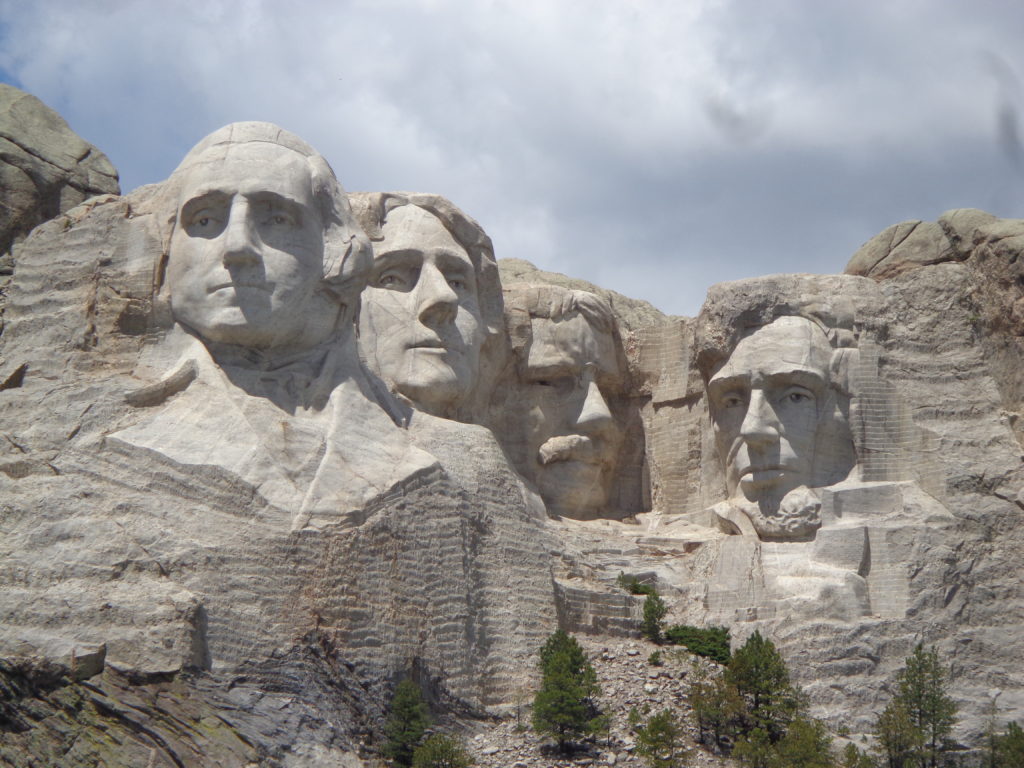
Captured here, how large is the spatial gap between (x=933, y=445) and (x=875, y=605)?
1.89 metres

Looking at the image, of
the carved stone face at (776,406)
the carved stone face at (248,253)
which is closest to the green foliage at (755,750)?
the carved stone face at (776,406)

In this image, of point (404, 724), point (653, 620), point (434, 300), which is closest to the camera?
point (404, 724)

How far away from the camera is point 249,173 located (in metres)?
18.9

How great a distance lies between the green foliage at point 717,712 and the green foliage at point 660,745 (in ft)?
2.01

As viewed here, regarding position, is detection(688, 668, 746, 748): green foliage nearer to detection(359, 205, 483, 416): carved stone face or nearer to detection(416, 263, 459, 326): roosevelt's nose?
detection(359, 205, 483, 416): carved stone face

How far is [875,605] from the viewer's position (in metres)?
20.3

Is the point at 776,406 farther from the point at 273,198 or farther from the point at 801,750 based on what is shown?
the point at 273,198

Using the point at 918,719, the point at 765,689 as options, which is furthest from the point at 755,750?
the point at 918,719

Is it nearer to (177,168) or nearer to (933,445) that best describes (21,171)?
(177,168)

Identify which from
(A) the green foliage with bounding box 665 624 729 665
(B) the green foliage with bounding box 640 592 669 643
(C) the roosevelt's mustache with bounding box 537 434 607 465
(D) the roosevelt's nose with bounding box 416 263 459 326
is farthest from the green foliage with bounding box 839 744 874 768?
(D) the roosevelt's nose with bounding box 416 263 459 326

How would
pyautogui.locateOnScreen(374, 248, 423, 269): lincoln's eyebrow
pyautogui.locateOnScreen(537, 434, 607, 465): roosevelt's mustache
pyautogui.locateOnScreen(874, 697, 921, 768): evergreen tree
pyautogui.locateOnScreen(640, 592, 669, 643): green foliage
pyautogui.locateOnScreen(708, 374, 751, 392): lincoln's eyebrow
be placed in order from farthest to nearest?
pyautogui.locateOnScreen(537, 434, 607, 465): roosevelt's mustache < pyautogui.locateOnScreen(708, 374, 751, 392): lincoln's eyebrow < pyautogui.locateOnScreen(374, 248, 423, 269): lincoln's eyebrow < pyautogui.locateOnScreen(640, 592, 669, 643): green foliage < pyautogui.locateOnScreen(874, 697, 921, 768): evergreen tree

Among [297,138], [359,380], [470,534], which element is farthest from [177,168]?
[470,534]

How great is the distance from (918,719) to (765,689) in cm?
149

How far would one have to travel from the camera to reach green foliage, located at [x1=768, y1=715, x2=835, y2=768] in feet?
56.8
